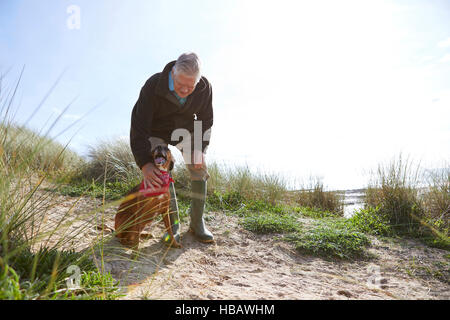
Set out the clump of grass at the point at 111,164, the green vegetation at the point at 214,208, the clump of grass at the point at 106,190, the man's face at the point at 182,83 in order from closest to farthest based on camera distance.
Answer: the green vegetation at the point at 214,208 < the man's face at the point at 182,83 < the clump of grass at the point at 106,190 < the clump of grass at the point at 111,164

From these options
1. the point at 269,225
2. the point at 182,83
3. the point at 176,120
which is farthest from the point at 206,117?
the point at 269,225

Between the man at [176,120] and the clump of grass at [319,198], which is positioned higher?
the man at [176,120]

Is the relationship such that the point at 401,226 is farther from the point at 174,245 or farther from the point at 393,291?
the point at 174,245

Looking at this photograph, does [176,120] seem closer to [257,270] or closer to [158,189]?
[158,189]

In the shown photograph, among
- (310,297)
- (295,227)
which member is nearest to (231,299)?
(310,297)

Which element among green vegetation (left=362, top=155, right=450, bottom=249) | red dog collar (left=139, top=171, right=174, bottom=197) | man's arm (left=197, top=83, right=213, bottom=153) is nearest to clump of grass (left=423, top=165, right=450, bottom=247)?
green vegetation (left=362, top=155, right=450, bottom=249)

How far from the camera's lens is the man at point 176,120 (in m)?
2.60

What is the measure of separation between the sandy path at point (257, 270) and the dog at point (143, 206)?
18 centimetres

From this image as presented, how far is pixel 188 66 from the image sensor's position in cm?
256

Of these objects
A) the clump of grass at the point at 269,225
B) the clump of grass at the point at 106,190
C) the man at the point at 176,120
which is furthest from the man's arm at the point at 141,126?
the clump of grass at the point at 106,190

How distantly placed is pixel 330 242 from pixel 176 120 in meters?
2.23

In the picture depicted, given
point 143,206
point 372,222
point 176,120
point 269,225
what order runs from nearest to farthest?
1. point 143,206
2. point 176,120
3. point 269,225
4. point 372,222

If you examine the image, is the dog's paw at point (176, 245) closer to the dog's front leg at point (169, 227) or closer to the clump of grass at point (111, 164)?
the dog's front leg at point (169, 227)
